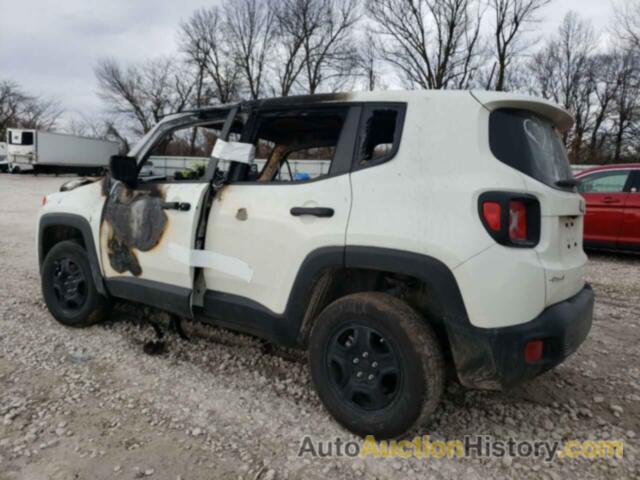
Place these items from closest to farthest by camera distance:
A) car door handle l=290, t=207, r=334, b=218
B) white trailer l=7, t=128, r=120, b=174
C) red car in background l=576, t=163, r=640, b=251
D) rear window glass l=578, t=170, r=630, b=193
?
car door handle l=290, t=207, r=334, b=218, red car in background l=576, t=163, r=640, b=251, rear window glass l=578, t=170, r=630, b=193, white trailer l=7, t=128, r=120, b=174

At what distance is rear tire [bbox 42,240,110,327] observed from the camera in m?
3.69

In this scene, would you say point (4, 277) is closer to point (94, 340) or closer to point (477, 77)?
point (94, 340)

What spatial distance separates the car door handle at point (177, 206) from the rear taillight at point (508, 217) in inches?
73.5

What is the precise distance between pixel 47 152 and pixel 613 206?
1228 inches

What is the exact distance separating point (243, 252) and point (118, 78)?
47.8 m

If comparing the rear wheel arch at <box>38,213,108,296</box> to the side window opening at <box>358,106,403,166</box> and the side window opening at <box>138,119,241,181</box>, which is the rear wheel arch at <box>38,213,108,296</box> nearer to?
the side window opening at <box>138,119,241,181</box>

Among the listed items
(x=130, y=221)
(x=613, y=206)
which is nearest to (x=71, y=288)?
(x=130, y=221)

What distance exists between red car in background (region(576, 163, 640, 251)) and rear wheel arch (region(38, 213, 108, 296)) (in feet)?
22.5

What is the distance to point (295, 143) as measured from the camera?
11.9 feet

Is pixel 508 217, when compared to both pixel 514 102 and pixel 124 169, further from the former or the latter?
pixel 124 169

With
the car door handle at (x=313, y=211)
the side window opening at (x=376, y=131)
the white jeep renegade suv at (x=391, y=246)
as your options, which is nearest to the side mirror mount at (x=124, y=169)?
the white jeep renegade suv at (x=391, y=246)

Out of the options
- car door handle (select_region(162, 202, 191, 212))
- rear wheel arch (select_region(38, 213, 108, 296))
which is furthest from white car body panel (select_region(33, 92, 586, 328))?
rear wheel arch (select_region(38, 213, 108, 296))

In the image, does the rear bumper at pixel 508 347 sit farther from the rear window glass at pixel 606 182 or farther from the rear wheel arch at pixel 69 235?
the rear window glass at pixel 606 182

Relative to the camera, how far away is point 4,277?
5445 millimetres
